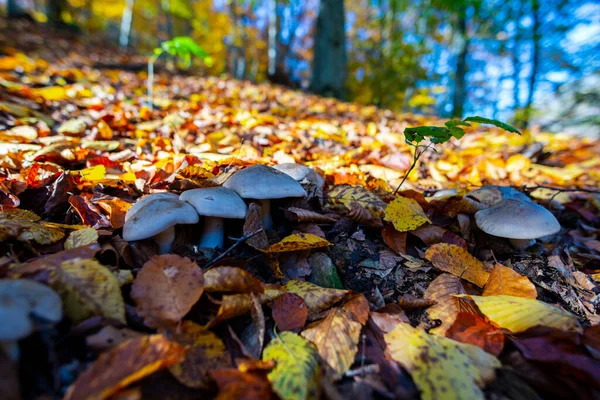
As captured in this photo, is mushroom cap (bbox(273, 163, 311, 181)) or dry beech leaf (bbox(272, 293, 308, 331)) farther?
mushroom cap (bbox(273, 163, 311, 181))

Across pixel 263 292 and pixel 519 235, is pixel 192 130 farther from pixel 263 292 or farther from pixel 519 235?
pixel 519 235

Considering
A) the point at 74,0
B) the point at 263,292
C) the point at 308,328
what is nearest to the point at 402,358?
the point at 308,328

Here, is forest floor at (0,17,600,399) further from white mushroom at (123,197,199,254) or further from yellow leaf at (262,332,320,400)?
white mushroom at (123,197,199,254)

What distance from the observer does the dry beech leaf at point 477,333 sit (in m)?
1.22

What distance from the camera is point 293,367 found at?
42.0 inches

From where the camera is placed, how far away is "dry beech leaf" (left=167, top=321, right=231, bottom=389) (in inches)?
39.8

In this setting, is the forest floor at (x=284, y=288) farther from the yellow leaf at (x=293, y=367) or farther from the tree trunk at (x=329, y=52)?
the tree trunk at (x=329, y=52)

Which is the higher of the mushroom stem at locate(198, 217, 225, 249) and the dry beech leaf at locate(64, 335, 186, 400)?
the mushroom stem at locate(198, 217, 225, 249)

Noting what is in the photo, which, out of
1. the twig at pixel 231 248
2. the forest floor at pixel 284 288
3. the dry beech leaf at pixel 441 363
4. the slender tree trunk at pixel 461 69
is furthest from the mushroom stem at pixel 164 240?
the slender tree trunk at pixel 461 69

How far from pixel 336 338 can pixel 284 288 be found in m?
0.33

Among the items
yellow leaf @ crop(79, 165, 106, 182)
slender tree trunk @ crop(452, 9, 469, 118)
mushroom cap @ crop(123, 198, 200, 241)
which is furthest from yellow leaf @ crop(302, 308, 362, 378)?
slender tree trunk @ crop(452, 9, 469, 118)

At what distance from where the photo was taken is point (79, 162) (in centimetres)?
241

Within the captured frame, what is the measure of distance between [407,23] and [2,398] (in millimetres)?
25558

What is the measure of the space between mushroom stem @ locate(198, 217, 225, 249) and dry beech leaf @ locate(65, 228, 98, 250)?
47 centimetres
